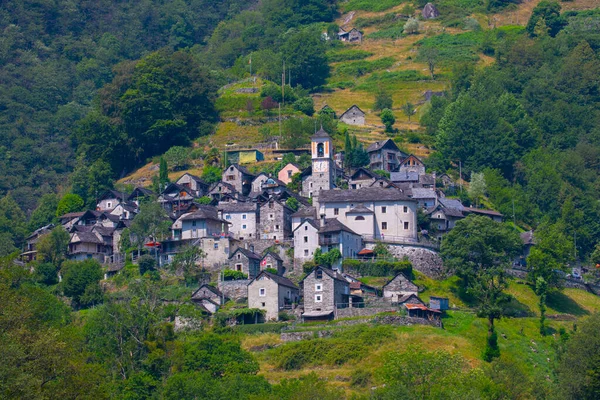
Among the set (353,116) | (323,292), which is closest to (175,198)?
Result: (323,292)

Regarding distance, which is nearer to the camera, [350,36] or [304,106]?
[304,106]

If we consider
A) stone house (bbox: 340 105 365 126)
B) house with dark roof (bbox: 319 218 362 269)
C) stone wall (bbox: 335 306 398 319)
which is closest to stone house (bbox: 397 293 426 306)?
stone wall (bbox: 335 306 398 319)

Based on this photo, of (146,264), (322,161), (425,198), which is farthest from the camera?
(322,161)

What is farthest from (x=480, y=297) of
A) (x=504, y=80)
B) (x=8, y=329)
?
(x=504, y=80)

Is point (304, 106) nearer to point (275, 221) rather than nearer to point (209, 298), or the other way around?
point (275, 221)

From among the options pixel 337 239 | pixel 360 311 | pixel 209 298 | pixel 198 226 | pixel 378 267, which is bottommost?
pixel 360 311
